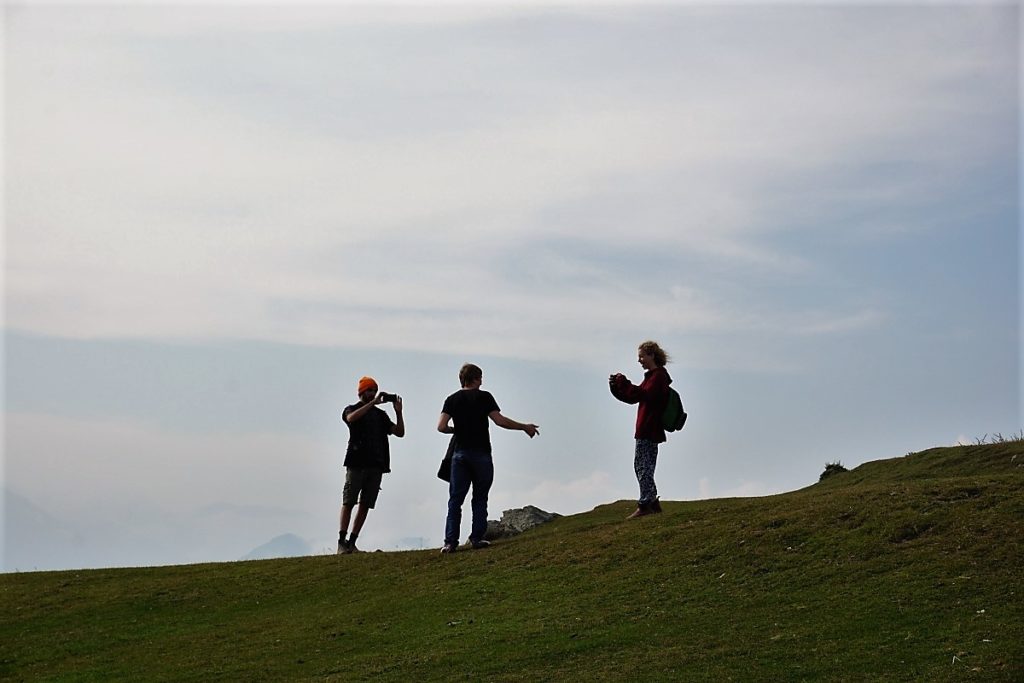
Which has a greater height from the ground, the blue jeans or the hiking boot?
the blue jeans

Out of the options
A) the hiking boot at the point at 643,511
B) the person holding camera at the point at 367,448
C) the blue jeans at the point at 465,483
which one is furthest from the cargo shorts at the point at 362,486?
the hiking boot at the point at 643,511

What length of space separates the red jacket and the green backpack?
0.06m

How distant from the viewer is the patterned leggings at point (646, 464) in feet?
70.6

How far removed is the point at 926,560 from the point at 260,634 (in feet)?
32.6

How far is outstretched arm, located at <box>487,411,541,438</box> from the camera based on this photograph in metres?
21.2

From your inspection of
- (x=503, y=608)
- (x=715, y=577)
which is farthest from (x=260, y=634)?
(x=715, y=577)

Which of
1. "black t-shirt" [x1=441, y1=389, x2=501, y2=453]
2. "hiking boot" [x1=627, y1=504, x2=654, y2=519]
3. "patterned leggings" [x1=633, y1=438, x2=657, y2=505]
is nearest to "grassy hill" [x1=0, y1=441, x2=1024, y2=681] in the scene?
"hiking boot" [x1=627, y1=504, x2=654, y2=519]

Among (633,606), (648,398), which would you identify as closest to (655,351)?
(648,398)

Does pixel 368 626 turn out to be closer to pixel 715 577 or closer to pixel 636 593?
pixel 636 593

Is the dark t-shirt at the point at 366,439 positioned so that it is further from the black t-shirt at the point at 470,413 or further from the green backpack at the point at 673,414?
the green backpack at the point at 673,414

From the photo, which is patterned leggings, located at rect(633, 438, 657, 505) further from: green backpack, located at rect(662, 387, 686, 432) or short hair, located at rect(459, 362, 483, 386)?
short hair, located at rect(459, 362, 483, 386)

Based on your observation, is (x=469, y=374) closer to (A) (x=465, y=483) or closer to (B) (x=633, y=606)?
(A) (x=465, y=483)

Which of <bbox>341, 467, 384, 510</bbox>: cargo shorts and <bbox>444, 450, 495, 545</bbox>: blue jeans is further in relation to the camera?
<bbox>341, 467, 384, 510</bbox>: cargo shorts

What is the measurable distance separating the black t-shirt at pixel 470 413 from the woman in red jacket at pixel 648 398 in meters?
2.29
